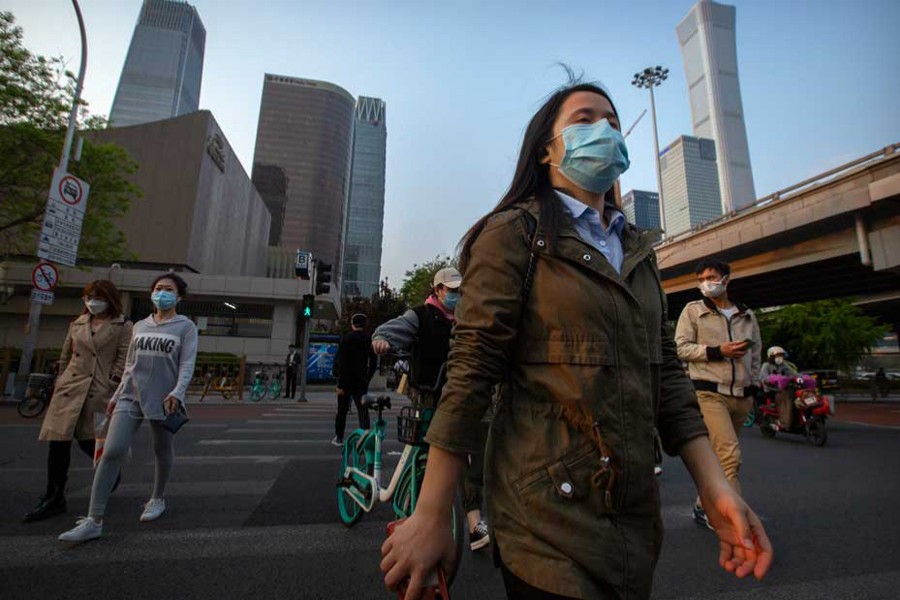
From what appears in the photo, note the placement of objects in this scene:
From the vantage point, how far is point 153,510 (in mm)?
3791

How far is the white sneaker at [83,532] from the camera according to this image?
10.5ft

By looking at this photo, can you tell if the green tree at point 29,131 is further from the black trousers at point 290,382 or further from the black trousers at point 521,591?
the black trousers at point 521,591

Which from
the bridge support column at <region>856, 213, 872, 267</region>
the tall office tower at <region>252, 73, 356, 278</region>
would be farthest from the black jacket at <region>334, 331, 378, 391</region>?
the tall office tower at <region>252, 73, 356, 278</region>

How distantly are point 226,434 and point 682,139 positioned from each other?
91.0m

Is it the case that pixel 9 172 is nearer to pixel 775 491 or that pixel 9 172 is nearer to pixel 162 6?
pixel 775 491

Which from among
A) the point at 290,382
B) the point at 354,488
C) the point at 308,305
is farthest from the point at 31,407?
the point at 354,488

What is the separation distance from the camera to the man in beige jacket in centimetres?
369

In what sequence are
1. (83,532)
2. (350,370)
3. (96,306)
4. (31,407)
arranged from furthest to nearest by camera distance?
(31,407), (350,370), (96,306), (83,532)

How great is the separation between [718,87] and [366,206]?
92.2 m

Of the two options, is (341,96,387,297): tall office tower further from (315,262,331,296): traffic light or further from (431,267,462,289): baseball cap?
(431,267,462,289): baseball cap

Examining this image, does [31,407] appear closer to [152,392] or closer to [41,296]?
[41,296]

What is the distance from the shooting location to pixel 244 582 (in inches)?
107

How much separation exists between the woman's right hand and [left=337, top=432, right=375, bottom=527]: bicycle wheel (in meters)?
2.75

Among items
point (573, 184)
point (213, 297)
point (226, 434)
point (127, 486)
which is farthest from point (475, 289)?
point (213, 297)
